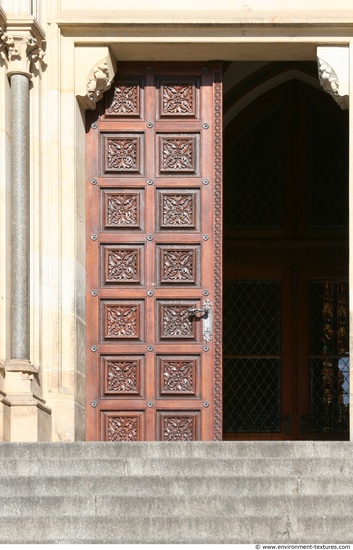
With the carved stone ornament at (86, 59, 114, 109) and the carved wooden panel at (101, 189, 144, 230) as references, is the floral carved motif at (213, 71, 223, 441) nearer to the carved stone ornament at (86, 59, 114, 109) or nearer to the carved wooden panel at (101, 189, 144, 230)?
the carved wooden panel at (101, 189, 144, 230)

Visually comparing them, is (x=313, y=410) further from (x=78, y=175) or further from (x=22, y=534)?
(x=22, y=534)

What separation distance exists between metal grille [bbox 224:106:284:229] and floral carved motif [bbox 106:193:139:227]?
4.00 metres

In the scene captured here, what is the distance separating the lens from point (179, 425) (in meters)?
13.6

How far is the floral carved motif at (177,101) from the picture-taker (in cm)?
1388

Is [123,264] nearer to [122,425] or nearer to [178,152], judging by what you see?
[178,152]

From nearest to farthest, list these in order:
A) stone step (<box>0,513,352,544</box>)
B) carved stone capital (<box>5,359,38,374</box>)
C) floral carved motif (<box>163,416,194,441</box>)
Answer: stone step (<box>0,513,352,544</box>)
carved stone capital (<box>5,359,38,374</box>)
floral carved motif (<box>163,416,194,441</box>)

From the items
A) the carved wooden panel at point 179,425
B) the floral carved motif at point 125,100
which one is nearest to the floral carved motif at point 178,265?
the carved wooden panel at point 179,425

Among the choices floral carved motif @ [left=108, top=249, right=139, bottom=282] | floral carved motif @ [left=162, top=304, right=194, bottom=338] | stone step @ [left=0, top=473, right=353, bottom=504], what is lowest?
stone step @ [left=0, top=473, right=353, bottom=504]

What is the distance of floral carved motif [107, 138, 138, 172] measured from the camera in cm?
1383

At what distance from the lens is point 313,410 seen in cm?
1716

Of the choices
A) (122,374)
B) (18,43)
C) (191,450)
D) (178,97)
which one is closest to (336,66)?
(178,97)

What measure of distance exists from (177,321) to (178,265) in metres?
0.44

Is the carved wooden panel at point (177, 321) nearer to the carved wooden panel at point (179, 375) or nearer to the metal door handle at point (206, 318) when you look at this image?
the metal door handle at point (206, 318)
